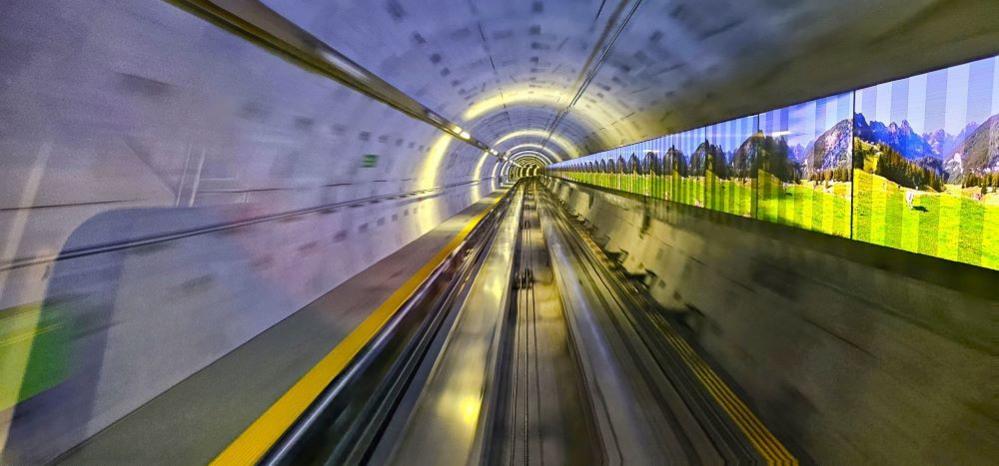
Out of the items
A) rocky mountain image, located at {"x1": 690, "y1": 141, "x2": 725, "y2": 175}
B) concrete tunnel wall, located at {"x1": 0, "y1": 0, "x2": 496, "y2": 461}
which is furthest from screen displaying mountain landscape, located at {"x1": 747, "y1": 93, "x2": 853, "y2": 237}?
concrete tunnel wall, located at {"x1": 0, "y1": 0, "x2": 496, "y2": 461}

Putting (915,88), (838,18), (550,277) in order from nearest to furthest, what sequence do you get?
(838,18) < (915,88) < (550,277)

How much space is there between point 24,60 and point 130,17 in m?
0.59

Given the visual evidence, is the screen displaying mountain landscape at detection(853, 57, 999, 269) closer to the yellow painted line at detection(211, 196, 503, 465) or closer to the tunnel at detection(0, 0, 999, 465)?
the tunnel at detection(0, 0, 999, 465)

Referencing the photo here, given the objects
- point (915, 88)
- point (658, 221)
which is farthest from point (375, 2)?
point (658, 221)

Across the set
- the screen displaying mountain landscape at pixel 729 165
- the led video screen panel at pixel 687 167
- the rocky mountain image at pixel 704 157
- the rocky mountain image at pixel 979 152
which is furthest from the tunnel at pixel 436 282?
the led video screen panel at pixel 687 167

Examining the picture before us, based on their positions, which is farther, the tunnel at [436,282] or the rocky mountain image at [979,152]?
the rocky mountain image at [979,152]

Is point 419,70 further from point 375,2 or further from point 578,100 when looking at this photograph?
point 578,100

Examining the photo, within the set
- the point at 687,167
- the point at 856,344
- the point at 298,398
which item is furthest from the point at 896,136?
the point at 687,167

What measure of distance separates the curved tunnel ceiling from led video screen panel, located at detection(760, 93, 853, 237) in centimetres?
23

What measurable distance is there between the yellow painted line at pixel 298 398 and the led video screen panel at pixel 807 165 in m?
4.77

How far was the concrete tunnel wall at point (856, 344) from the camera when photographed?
10.4 feet

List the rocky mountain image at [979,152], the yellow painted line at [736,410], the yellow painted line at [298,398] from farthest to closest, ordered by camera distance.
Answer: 1. the yellow painted line at [736,410]
2. the rocky mountain image at [979,152]
3. the yellow painted line at [298,398]

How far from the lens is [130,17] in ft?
10.4

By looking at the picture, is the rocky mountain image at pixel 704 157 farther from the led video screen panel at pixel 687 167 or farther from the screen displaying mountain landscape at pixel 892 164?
the screen displaying mountain landscape at pixel 892 164
